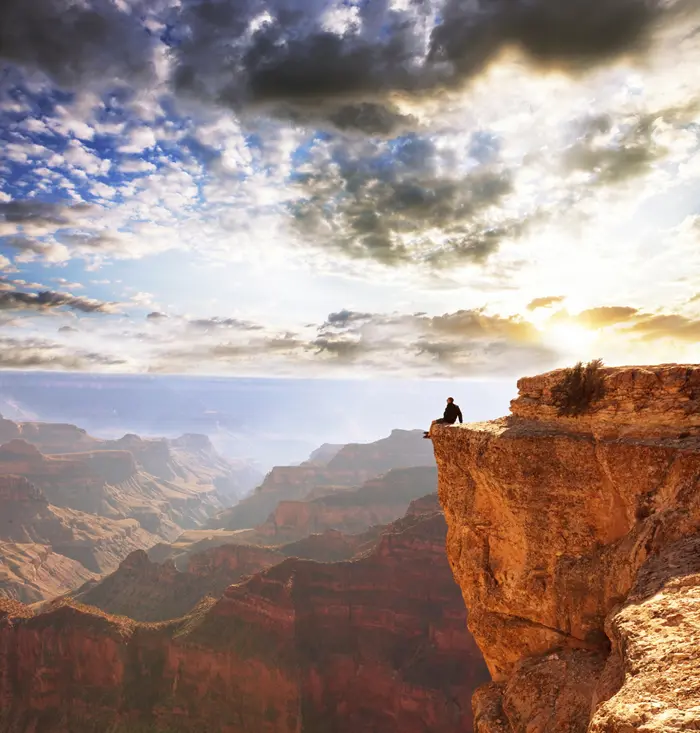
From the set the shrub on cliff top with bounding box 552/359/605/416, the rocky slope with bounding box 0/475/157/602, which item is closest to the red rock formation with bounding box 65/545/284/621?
the rocky slope with bounding box 0/475/157/602

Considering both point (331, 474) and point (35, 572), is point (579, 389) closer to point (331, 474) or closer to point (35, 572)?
point (35, 572)

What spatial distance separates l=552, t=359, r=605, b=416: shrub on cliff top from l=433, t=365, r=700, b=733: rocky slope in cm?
20

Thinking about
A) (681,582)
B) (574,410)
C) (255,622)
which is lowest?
(255,622)

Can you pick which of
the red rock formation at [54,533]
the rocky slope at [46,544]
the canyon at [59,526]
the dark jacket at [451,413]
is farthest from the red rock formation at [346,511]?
the dark jacket at [451,413]

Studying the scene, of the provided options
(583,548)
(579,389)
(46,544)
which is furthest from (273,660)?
(46,544)

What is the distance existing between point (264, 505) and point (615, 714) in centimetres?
17641

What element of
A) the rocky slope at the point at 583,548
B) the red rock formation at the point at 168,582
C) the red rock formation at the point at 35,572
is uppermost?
the rocky slope at the point at 583,548

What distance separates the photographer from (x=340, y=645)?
54.3 meters

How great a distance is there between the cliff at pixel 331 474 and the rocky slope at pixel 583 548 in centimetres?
15887

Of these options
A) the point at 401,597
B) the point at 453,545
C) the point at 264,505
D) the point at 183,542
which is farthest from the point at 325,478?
the point at 453,545

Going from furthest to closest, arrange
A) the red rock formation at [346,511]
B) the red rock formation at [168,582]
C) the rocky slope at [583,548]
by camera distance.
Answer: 1. the red rock formation at [346,511]
2. the red rock formation at [168,582]
3. the rocky slope at [583,548]

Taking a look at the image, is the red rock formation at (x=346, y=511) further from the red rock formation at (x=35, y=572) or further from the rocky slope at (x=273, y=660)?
the rocky slope at (x=273, y=660)

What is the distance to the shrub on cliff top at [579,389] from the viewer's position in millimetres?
12945

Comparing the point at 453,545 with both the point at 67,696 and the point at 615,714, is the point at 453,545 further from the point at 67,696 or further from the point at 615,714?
the point at 67,696
